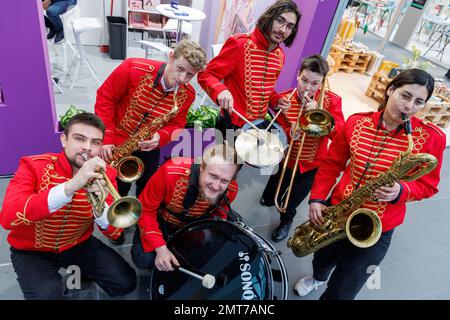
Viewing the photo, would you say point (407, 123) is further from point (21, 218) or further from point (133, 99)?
point (21, 218)

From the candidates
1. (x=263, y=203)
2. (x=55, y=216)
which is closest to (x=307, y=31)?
(x=263, y=203)

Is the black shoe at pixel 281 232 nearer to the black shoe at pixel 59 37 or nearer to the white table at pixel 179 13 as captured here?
the white table at pixel 179 13

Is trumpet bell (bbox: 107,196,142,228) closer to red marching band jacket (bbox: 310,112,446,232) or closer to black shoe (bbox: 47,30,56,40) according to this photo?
red marching band jacket (bbox: 310,112,446,232)

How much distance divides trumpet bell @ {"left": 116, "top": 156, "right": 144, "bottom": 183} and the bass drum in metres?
0.68

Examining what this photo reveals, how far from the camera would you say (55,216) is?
1813mm

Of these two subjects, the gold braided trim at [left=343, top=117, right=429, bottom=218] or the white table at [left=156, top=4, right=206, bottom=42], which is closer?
the gold braided trim at [left=343, top=117, right=429, bottom=218]

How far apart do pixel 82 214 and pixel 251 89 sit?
150 centimetres

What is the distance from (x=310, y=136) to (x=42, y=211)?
192cm

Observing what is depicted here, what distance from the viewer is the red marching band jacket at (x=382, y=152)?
1.89 m

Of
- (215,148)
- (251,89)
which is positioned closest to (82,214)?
(215,148)

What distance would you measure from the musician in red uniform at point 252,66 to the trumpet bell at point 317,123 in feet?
0.62

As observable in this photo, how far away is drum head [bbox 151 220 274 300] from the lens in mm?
1782

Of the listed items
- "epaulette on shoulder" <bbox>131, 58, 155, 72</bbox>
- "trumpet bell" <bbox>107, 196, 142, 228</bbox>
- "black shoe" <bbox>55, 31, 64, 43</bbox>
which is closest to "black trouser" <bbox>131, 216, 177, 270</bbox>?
"trumpet bell" <bbox>107, 196, 142, 228</bbox>

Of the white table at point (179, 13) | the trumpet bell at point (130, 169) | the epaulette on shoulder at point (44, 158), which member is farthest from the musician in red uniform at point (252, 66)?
the white table at point (179, 13)
